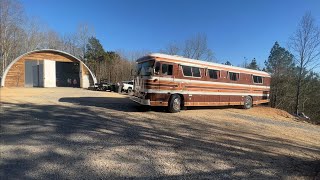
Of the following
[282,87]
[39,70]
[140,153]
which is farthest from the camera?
[39,70]

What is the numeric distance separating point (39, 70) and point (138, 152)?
101 feet

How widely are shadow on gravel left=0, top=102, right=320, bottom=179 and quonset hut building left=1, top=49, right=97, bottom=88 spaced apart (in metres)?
24.1

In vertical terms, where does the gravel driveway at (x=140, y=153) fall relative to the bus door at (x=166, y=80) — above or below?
below

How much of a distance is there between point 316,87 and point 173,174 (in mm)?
37011

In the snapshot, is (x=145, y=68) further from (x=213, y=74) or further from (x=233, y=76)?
(x=233, y=76)

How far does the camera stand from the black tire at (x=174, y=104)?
41.9ft

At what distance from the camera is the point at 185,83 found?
43.7ft

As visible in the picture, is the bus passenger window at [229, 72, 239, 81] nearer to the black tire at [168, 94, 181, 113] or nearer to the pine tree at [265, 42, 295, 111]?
the black tire at [168, 94, 181, 113]

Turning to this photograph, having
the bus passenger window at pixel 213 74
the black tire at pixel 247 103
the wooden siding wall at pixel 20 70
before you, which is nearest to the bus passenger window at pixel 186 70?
the bus passenger window at pixel 213 74

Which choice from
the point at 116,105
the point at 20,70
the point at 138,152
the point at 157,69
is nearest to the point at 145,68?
the point at 157,69

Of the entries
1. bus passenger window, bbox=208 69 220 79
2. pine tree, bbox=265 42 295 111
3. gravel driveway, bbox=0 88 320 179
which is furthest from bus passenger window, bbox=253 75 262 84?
pine tree, bbox=265 42 295 111

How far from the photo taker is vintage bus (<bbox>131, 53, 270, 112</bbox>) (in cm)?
1205

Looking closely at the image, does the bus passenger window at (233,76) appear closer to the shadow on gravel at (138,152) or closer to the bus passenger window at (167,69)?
the bus passenger window at (167,69)

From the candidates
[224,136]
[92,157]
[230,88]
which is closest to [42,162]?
[92,157]
